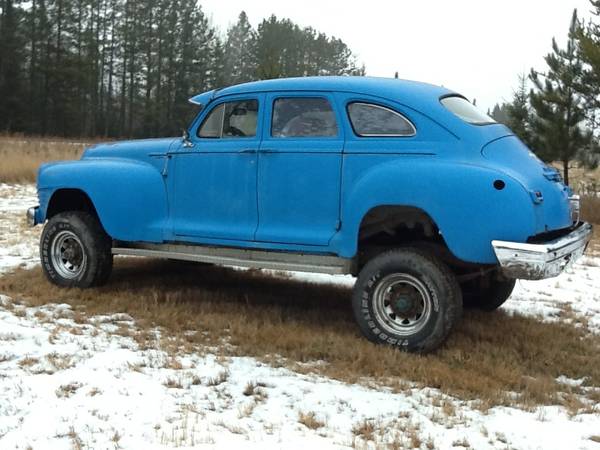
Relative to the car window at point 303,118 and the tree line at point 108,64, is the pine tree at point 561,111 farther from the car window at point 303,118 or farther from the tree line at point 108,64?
the tree line at point 108,64

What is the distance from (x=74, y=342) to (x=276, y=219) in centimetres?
184

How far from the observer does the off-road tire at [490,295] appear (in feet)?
20.2

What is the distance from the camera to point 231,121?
5965 mm

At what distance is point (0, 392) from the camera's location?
3.96 meters

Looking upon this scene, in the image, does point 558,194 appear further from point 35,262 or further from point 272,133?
point 35,262

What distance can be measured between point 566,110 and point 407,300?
63.2ft

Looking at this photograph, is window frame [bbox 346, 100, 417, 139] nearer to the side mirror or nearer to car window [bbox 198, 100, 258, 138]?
car window [bbox 198, 100, 258, 138]

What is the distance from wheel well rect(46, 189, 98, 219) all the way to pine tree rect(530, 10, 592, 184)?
18027 millimetres

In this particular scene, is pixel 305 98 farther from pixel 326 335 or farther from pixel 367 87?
pixel 326 335

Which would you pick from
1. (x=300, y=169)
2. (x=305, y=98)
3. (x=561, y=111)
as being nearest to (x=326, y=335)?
(x=300, y=169)

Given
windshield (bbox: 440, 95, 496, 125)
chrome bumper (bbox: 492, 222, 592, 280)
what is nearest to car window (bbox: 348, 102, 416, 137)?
windshield (bbox: 440, 95, 496, 125)

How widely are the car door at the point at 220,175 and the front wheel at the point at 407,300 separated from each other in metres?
1.19

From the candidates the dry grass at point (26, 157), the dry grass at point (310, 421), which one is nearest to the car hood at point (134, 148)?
the dry grass at point (310, 421)

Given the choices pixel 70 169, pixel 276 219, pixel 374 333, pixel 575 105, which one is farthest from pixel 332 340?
pixel 575 105
